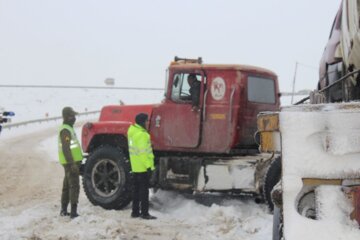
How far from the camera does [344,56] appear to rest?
5.50 m

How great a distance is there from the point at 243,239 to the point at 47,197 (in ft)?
15.5

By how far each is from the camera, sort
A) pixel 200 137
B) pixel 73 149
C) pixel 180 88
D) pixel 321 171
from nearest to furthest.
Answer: pixel 321 171 → pixel 73 149 → pixel 200 137 → pixel 180 88

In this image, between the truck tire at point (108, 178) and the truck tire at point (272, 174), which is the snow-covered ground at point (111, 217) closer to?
the truck tire at point (108, 178)

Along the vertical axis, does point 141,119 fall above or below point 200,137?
above

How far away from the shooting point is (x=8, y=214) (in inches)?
316

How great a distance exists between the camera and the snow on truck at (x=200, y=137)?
8109 millimetres

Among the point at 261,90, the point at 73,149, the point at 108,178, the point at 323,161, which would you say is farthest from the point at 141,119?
the point at 323,161

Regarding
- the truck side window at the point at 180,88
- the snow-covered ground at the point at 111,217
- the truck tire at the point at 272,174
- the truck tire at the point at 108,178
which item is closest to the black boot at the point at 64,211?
the snow-covered ground at the point at 111,217

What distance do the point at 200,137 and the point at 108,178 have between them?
1705 mm

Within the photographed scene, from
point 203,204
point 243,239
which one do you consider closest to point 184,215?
point 203,204

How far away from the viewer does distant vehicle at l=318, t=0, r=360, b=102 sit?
4711 mm

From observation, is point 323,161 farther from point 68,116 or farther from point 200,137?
point 68,116

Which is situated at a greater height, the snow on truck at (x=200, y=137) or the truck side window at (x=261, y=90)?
the truck side window at (x=261, y=90)

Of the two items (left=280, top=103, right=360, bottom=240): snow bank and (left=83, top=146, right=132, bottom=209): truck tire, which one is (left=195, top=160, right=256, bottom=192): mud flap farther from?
(left=280, top=103, right=360, bottom=240): snow bank
